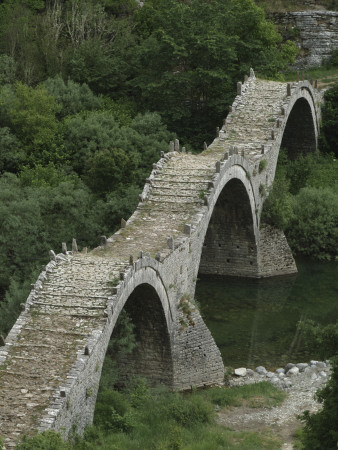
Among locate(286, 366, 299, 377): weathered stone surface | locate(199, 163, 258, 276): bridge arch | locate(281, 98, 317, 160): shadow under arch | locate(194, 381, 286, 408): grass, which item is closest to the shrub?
locate(194, 381, 286, 408): grass

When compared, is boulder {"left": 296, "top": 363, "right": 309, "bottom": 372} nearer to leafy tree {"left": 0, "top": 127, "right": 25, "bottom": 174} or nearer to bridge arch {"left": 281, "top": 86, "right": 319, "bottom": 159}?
leafy tree {"left": 0, "top": 127, "right": 25, "bottom": 174}

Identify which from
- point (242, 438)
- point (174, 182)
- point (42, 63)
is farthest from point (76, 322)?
point (42, 63)

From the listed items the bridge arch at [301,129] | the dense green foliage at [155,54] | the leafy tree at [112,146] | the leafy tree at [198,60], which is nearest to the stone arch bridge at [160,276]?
the leafy tree at [198,60]

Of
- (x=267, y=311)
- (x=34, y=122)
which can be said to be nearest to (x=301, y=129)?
(x=34, y=122)

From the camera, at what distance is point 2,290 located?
47688 mm

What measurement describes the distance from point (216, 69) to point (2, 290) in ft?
75.2

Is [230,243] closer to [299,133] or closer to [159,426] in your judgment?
[299,133]

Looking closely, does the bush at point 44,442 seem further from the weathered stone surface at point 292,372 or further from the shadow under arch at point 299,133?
the shadow under arch at point 299,133

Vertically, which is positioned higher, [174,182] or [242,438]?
[174,182]

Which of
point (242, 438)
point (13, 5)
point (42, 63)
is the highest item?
point (13, 5)

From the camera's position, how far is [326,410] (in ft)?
96.6

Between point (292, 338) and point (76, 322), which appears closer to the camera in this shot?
point (76, 322)

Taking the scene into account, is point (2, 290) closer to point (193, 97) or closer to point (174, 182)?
point (174, 182)

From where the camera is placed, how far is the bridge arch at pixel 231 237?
52969mm
